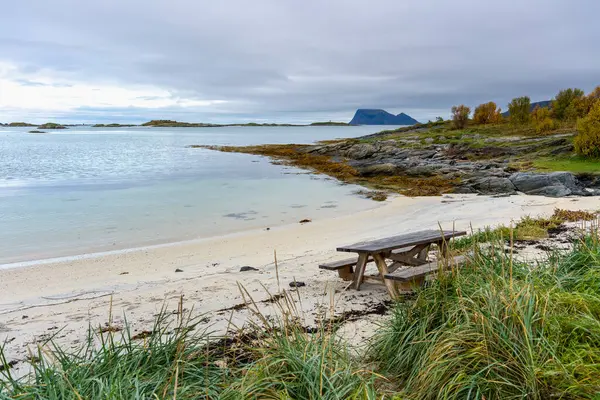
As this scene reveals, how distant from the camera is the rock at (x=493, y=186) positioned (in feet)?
60.5

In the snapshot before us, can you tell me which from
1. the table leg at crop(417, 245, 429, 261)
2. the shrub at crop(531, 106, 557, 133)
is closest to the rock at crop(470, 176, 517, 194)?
the table leg at crop(417, 245, 429, 261)

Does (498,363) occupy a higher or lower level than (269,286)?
higher

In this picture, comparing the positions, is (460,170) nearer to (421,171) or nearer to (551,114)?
(421,171)

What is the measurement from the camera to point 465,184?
21.1 m

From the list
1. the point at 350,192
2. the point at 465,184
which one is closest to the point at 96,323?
the point at 350,192

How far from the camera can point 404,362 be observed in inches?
151

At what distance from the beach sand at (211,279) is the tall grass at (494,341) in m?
0.95

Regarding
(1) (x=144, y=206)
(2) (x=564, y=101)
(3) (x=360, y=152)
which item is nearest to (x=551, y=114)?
(2) (x=564, y=101)

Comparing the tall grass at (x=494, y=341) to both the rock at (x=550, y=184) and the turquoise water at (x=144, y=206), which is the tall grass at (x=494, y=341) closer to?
the turquoise water at (x=144, y=206)

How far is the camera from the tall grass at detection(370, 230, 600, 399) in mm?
3127

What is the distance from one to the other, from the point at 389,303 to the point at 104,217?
13504 mm

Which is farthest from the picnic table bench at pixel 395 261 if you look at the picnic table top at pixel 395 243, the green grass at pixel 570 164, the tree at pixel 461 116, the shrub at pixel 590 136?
the tree at pixel 461 116

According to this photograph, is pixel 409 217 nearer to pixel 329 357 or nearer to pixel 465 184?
pixel 465 184

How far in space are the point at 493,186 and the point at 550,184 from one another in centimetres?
249
